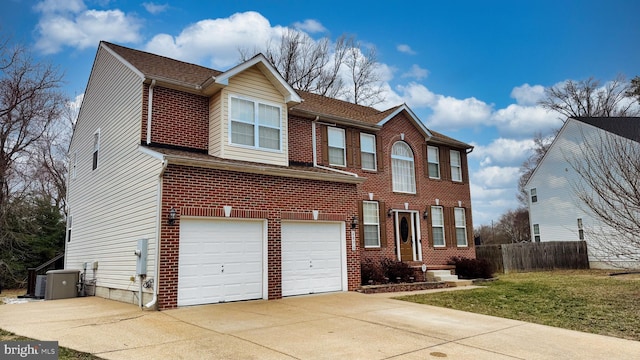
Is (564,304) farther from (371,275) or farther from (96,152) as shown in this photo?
(96,152)

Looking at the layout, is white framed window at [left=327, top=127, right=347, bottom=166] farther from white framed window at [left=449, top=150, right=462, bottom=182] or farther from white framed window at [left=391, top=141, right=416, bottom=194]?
white framed window at [left=449, top=150, right=462, bottom=182]

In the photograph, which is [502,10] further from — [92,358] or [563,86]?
[563,86]

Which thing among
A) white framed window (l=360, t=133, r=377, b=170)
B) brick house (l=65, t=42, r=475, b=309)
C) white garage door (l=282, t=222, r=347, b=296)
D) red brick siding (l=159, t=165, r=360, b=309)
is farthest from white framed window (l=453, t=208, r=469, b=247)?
white garage door (l=282, t=222, r=347, b=296)

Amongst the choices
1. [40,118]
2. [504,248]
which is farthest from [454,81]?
[40,118]

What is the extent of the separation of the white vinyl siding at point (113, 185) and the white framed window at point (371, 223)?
777cm

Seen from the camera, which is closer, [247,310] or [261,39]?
[247,310]

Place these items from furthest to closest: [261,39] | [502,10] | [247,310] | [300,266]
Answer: [261,39], [502,10], [300,266], [247,310]

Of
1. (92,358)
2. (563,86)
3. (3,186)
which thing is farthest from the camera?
(563,86)

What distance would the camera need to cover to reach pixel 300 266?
11.8 m

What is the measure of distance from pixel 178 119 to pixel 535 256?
2005 cm

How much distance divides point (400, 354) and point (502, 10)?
56.6 ft

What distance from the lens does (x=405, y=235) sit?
16.7 m

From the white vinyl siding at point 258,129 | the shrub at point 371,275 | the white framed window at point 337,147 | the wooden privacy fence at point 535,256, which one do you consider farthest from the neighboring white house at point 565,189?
the white vinyl siding at point 258,129

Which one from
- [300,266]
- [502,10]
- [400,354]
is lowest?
[400,354]
